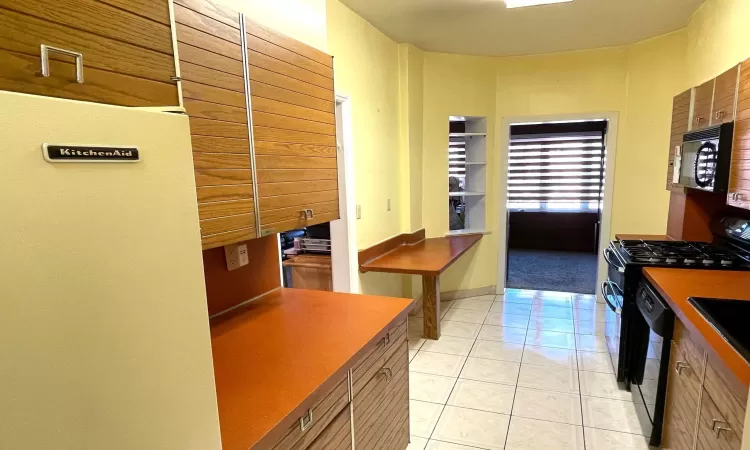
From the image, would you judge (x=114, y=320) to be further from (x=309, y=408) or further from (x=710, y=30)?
(x=710, y=30)

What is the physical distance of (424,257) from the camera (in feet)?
11.1

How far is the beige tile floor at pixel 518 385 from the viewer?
221 centimetres

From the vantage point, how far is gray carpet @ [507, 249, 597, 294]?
16.2 feet

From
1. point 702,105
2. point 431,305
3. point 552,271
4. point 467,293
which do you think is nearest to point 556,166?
point 552,271

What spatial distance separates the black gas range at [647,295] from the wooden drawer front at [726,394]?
1.55 ft

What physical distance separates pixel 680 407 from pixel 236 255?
6.82 feet

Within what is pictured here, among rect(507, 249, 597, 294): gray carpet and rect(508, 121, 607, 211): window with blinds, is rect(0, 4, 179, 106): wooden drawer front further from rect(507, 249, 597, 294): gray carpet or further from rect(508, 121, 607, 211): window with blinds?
rect(508, 121, 607, 211): window with blinds

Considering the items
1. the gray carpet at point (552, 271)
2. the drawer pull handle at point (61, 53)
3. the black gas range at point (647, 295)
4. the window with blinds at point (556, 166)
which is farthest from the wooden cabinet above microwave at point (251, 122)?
the window with blinds at point (556, 166)

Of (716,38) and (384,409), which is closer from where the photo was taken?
(384,409)

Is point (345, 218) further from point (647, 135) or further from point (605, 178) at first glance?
point (647, 135)

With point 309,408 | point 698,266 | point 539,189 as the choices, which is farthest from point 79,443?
point 539,189

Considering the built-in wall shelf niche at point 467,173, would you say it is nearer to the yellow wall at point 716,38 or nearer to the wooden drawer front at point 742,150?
the yellow wall at point 716,38

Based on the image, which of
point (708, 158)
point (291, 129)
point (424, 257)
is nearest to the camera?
point (291, 129)

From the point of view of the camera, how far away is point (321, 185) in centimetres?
180
